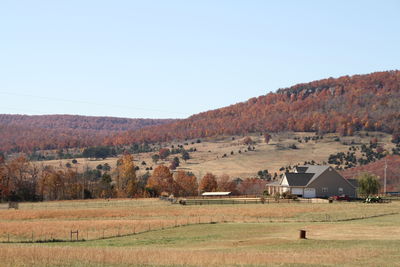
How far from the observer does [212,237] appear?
171 feet

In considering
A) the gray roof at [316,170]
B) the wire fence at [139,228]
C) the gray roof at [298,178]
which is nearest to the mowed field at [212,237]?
the wire fence at [139,228]

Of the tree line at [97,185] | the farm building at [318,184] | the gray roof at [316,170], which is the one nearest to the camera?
the farm building at [318,184]

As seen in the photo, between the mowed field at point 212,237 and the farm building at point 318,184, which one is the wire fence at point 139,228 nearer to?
the mowed field at point 212,237

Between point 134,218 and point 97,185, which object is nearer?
point 134,218

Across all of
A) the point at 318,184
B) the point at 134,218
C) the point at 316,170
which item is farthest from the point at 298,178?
the point at 134,218

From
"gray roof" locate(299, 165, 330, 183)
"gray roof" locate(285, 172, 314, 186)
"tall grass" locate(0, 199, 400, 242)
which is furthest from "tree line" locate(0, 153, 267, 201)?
"tall grass" locate(0, 199, 400, 242)

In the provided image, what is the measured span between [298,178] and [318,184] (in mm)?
3799

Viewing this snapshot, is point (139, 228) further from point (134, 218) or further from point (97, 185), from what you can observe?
point (97, 185)

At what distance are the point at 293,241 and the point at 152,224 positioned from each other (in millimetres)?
19331

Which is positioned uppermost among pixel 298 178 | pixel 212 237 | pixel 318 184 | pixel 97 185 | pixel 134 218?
pixel 298 178

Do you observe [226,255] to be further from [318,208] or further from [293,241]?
[318,208]

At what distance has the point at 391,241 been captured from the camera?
149ft

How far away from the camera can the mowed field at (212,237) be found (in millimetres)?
35406

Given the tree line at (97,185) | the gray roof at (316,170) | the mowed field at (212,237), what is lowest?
the mowed field at (212,237)
